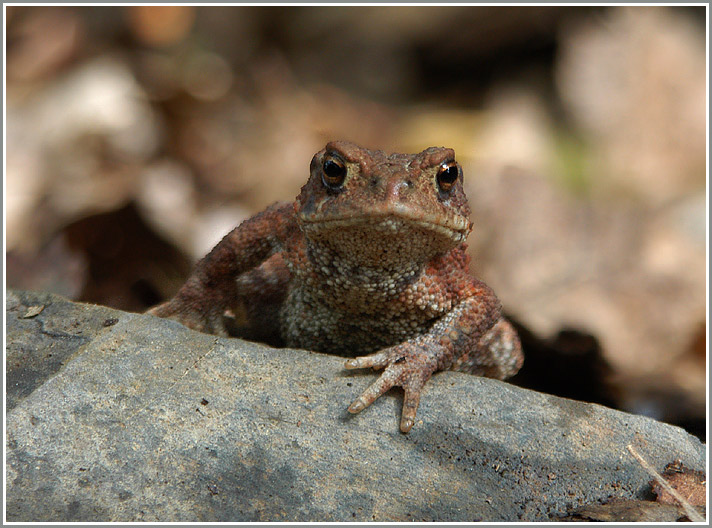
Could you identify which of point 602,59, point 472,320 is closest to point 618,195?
point 602,59

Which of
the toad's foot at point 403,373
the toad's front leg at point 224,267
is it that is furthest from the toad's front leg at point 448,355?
the toad's front leg at point 224,267

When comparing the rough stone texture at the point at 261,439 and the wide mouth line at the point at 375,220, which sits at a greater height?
the wide mouth line at the point at 375,220

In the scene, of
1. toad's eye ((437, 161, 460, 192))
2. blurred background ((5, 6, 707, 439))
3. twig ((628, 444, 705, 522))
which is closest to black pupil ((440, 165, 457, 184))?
toad's eye ((437, 161, 460, 192))

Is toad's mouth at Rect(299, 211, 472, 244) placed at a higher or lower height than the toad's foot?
higher

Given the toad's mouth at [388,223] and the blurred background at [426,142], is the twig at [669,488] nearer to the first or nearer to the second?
the toad's mouth at [388,223]

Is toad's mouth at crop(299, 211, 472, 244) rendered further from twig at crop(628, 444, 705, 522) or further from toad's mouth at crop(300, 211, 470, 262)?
twig at crop(628, 444, 705, 522)

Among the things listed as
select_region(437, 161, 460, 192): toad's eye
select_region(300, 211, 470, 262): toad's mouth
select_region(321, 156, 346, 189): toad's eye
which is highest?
select_region(437, 161, 460, 192): toad's eye
